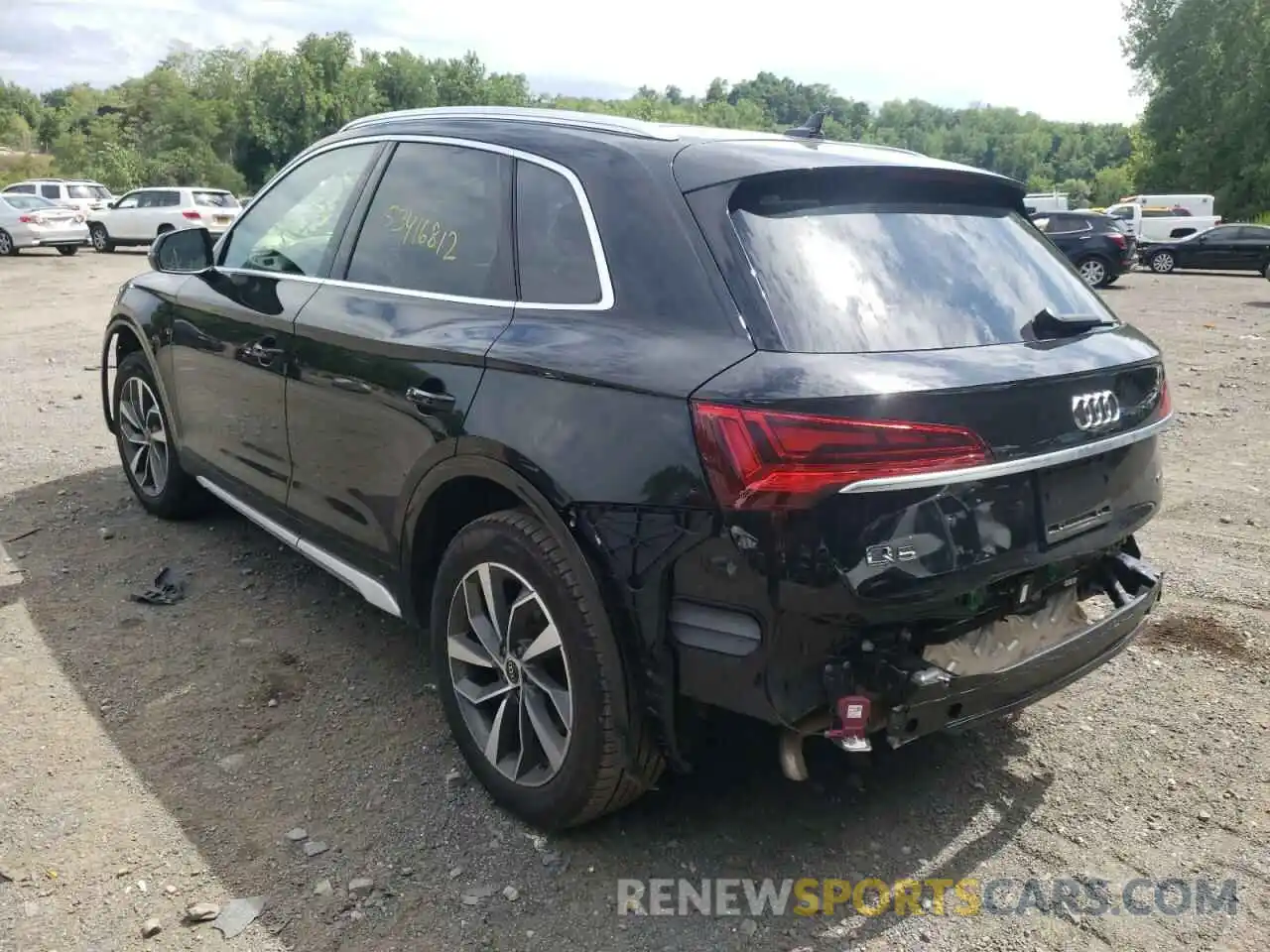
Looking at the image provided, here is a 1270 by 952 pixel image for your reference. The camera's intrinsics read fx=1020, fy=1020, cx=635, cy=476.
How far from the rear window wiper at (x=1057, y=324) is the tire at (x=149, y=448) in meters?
3.93

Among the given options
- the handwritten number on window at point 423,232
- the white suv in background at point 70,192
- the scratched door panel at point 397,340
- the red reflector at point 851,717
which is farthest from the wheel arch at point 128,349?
the white suv in background at point 70,192

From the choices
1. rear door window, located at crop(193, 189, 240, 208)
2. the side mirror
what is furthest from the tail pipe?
rear door window, located at crop(193, 189, 240, 208)

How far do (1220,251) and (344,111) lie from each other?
206ft

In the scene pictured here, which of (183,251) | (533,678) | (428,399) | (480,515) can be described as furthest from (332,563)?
(183,251)

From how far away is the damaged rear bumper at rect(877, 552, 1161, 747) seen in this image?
2.33 meters

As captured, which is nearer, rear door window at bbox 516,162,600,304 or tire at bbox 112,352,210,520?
rear door window at bbox 516,162,600,304

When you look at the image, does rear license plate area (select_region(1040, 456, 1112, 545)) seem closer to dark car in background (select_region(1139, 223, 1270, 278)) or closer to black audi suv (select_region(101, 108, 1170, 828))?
black audi suv (select_region(101, 108, 1170, 828))

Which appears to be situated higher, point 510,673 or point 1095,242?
point 1095,242

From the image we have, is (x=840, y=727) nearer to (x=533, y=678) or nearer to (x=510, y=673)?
(x=533, y=678)

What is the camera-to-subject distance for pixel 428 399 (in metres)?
2.98

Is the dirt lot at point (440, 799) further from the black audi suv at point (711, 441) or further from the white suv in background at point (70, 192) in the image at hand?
the white suv in background at point (70, 192)

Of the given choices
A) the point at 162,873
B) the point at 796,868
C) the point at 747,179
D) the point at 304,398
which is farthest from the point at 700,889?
the point at 304,398

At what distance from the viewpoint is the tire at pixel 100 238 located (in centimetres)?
2684

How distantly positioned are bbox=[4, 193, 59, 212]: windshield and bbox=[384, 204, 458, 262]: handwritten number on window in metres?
26.0
